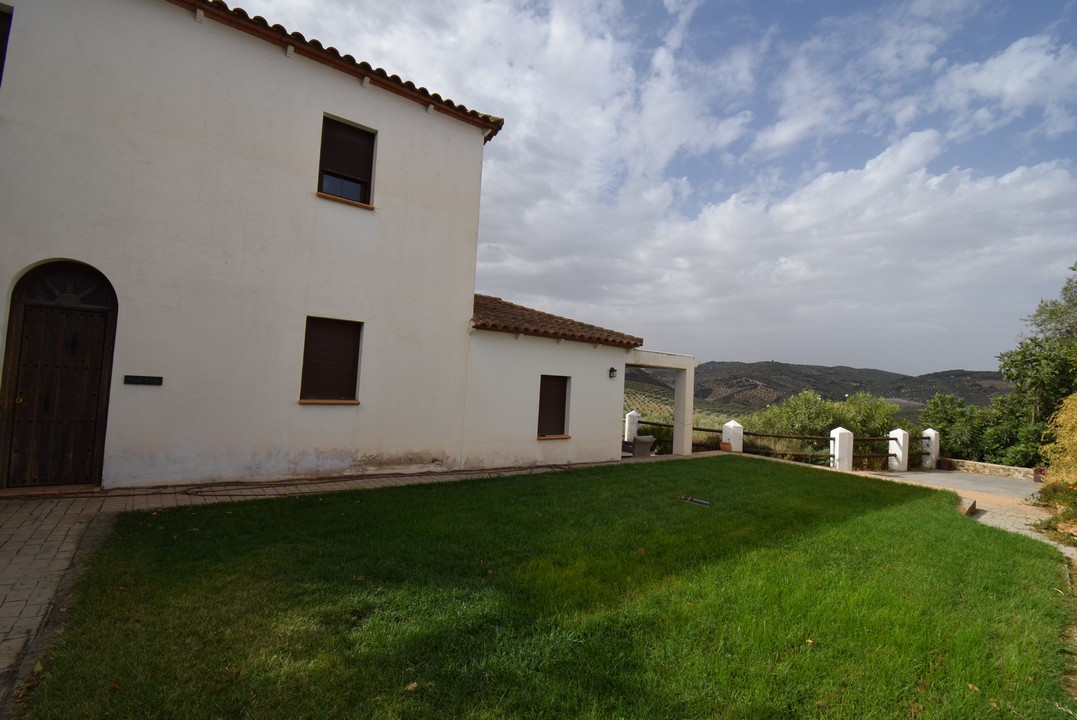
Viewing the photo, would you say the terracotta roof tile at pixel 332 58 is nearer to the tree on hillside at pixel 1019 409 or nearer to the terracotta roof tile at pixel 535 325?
the terracotta roof tile at pixel 535 325

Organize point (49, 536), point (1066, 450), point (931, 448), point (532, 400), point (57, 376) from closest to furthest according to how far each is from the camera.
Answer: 1. point (49, 536)
2. point (57, 376)
3. point (1066, 450)
4. point (532, 400)
5. point (931, 448)

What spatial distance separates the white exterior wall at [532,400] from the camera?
30.6ft

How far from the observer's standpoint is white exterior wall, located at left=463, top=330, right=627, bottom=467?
9.33 meters

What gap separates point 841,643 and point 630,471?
258 inches

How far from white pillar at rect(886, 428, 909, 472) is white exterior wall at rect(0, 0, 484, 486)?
550 inches

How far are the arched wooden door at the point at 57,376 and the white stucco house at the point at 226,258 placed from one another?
23 mm

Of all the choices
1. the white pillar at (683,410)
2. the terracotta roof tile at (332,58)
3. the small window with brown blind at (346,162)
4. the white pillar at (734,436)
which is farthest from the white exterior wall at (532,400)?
the white pillar at (734,436)

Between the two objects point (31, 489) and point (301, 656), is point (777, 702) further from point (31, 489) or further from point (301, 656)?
point (31, 489)

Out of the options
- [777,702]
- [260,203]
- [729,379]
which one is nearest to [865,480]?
[777,702]

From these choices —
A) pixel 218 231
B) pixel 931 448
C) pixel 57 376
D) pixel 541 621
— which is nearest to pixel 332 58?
pixel 218 231

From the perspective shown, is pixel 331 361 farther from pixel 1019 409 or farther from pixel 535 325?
pixel 1019 409

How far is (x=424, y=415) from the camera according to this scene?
869 cm

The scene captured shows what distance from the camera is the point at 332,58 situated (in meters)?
7.66

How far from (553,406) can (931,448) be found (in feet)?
43.3
